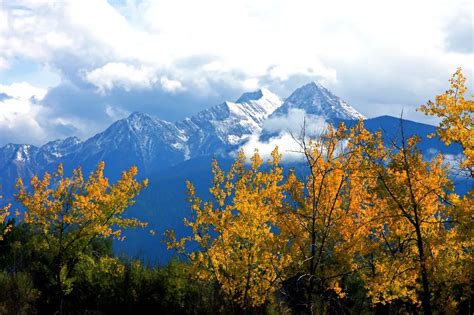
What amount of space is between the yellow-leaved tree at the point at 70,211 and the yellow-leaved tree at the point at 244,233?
12.7 feet

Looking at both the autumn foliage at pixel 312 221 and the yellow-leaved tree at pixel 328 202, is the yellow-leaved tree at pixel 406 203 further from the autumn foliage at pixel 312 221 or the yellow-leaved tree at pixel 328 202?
the yellow-leaved tree at pixel 328 202

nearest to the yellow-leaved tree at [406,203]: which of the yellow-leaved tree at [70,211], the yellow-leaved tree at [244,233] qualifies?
the yellow-leaved tree at [244,233]

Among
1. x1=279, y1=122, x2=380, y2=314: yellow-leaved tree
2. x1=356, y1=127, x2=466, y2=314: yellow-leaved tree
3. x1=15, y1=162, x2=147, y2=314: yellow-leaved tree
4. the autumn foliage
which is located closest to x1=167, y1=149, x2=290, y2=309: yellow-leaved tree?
the autumn foliage

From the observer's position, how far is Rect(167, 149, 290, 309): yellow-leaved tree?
45.4 feet

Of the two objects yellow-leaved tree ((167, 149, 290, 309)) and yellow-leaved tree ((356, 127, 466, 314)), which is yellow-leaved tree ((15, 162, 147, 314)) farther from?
yellow-leaved tree ((356, 127, 466, 314))

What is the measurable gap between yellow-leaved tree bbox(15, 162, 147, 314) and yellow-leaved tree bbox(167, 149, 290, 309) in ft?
12.7

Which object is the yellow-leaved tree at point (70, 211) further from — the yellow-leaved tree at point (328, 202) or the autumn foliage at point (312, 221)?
the yellow-leaved tree at point (328, 202)

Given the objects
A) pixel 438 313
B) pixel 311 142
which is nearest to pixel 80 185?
pixel 311 142

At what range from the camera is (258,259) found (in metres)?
14.3

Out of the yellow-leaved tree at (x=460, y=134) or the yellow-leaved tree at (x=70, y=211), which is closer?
the yellow-leaved tree at (x=460, y=134)

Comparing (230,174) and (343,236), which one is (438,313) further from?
(230,174)

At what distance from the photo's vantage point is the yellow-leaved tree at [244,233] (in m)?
13.8

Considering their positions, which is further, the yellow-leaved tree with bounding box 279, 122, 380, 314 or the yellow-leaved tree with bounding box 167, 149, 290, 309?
the yellow-leaved tree with bounding box 167, 149, 290, 309

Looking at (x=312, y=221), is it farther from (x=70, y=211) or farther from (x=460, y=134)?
(x=70, y=211)
